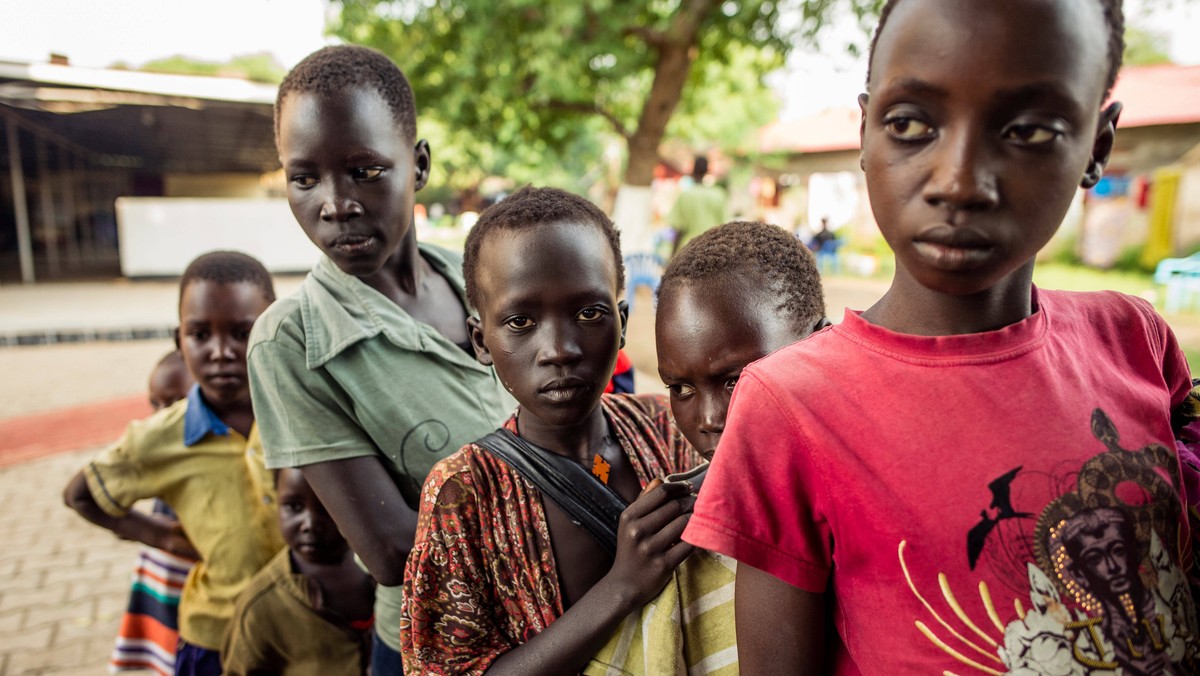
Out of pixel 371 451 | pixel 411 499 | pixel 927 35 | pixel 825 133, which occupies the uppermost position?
pixel 825 133

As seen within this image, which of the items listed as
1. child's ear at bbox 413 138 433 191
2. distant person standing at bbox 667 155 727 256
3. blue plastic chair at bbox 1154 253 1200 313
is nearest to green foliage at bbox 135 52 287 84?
distant person standing at bbox 667 155 727 256

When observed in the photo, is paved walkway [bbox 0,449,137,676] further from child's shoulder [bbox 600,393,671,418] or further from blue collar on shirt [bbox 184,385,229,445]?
child's shoulder [bbox 600,393,671,418]

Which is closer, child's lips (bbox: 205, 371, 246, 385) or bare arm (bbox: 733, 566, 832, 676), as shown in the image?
bare arm (bbox: 733, 566, 832, 676)

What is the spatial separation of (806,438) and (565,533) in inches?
20.8

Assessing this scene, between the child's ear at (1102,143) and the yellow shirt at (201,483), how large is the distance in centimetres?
235

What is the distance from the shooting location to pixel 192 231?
15.8 meters

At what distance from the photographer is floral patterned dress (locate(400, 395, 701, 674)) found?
4.03ft

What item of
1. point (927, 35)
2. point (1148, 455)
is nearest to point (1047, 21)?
point (927, 35)

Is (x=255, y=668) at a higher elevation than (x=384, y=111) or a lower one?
lower

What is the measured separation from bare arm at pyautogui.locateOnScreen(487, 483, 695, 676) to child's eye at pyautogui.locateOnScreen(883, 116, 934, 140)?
577 mm

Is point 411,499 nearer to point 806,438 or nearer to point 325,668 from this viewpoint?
point 325,668

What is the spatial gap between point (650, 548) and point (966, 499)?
0.46m

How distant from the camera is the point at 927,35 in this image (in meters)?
0.84

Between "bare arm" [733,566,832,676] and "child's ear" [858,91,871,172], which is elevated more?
"child's ear" [858,91,871,172]
